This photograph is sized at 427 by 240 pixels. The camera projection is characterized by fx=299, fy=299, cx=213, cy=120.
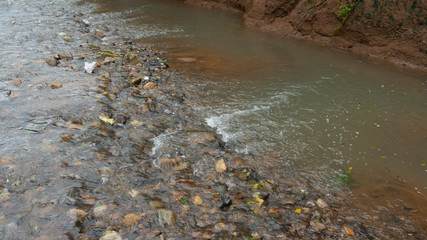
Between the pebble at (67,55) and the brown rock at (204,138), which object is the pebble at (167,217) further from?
the pebble at (67,55)

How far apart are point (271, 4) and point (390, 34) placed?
11.8ft

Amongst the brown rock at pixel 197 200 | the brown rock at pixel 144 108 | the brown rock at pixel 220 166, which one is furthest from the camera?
the brown rock at pixel 144 108

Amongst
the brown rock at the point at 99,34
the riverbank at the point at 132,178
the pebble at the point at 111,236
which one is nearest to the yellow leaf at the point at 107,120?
the riverbank at the point at 132,178

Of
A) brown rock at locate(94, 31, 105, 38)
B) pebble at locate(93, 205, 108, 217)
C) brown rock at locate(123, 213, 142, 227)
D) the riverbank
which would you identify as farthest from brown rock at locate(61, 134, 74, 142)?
brown rock at locate(94, 31, 105, 38)

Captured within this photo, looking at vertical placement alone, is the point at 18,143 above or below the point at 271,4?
below

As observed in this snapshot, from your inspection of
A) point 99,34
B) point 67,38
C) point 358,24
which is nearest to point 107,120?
point 67,38

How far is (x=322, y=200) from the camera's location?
2.94 metres

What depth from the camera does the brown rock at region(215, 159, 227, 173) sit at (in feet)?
10.6

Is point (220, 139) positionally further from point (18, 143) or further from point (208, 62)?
point (208, 62)

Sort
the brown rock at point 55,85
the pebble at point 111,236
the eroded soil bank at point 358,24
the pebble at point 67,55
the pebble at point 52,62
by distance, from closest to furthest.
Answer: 1. the pebble at point 111,236
2. the brown rock at point 55,85
3. the pebble at point 52,62
4. the pebble at point 67,55
5. the eroded soil bank at point 358,24

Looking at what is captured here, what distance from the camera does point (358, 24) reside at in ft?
23.8

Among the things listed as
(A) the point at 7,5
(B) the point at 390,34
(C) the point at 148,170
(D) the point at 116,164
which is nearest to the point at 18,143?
(D) the point at 116,164

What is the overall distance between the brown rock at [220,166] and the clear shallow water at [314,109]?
44 centimetres

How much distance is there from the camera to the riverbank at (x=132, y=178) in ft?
8.03
